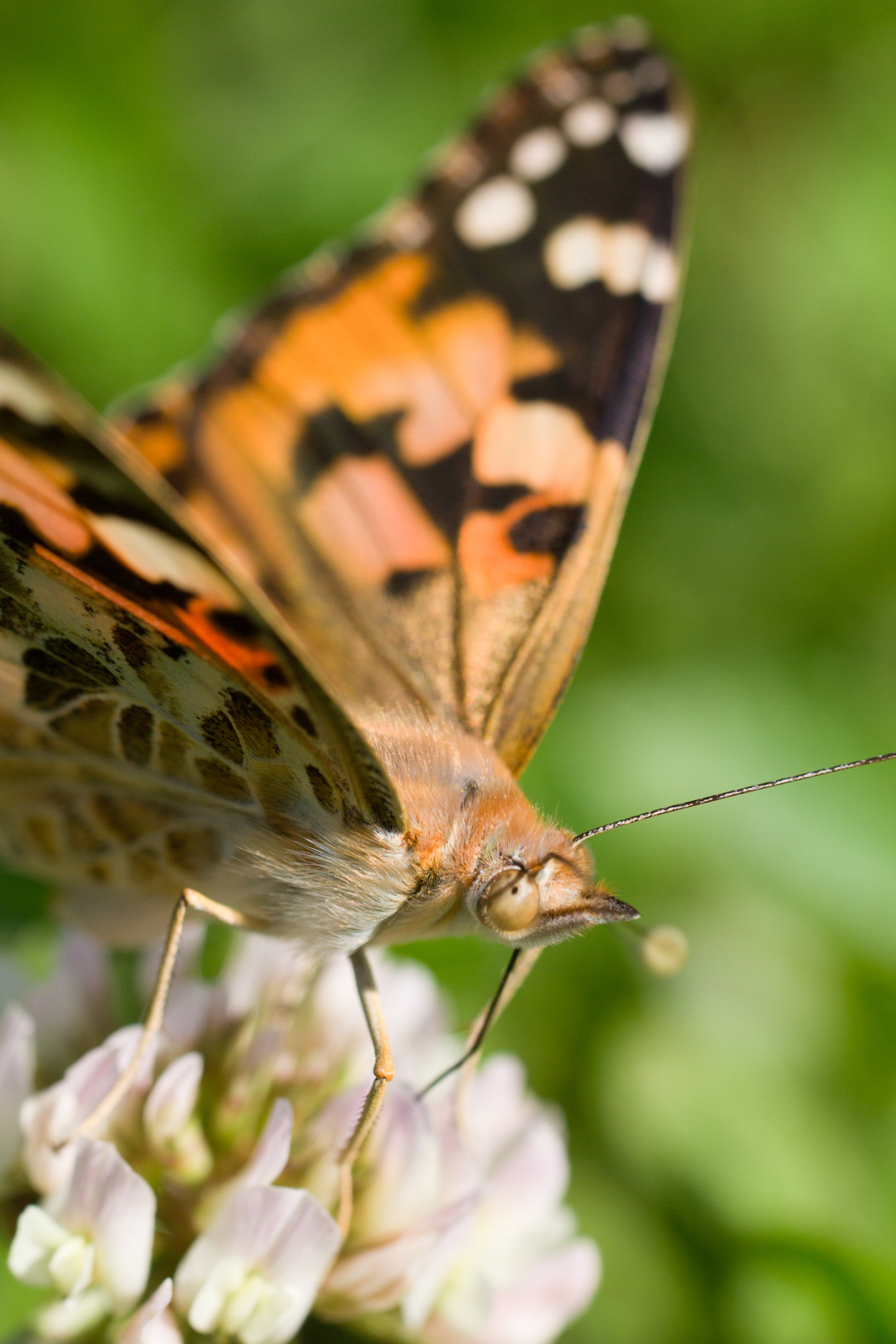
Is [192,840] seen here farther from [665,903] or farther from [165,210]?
[165,210]

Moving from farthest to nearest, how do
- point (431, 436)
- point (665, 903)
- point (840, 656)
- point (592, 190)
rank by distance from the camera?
point (840, 656)
point (665, 903)
point (592, 190)
point (431, 436)

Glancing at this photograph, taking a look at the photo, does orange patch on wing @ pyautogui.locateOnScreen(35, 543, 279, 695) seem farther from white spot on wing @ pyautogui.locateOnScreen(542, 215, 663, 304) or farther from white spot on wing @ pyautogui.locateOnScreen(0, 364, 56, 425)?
white spot on wing @ pyautogui.locateOnScreen(542, 215, 663, 304)

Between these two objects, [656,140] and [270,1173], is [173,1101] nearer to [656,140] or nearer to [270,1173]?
[270,1173]

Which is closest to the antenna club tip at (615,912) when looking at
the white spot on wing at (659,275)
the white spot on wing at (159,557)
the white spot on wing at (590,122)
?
the white spot on wing at (159,557)

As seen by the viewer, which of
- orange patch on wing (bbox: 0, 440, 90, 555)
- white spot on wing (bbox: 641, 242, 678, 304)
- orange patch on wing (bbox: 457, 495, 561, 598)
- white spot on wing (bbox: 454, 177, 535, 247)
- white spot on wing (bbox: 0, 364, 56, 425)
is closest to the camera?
white spot on wing (bbox: 0, 364, 56, 425)

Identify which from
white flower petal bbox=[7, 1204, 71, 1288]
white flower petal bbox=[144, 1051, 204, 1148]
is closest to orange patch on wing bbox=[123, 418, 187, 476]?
white flower petal bbox=[144, 1051, 204, 1148]

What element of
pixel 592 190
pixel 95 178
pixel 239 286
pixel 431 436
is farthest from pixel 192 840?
pixel 95 178

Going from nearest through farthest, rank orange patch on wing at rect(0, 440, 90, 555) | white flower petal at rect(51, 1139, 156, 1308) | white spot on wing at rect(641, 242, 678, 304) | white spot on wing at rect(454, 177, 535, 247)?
orange patch on wing at rect(0, 440, 90, 555) < white flower petal at rect(51, 1139, 156, 1308) < white spot on wing at rect(641, 242, 678, 304) < white spot on wing at rect(454, 177, 535, 247)
